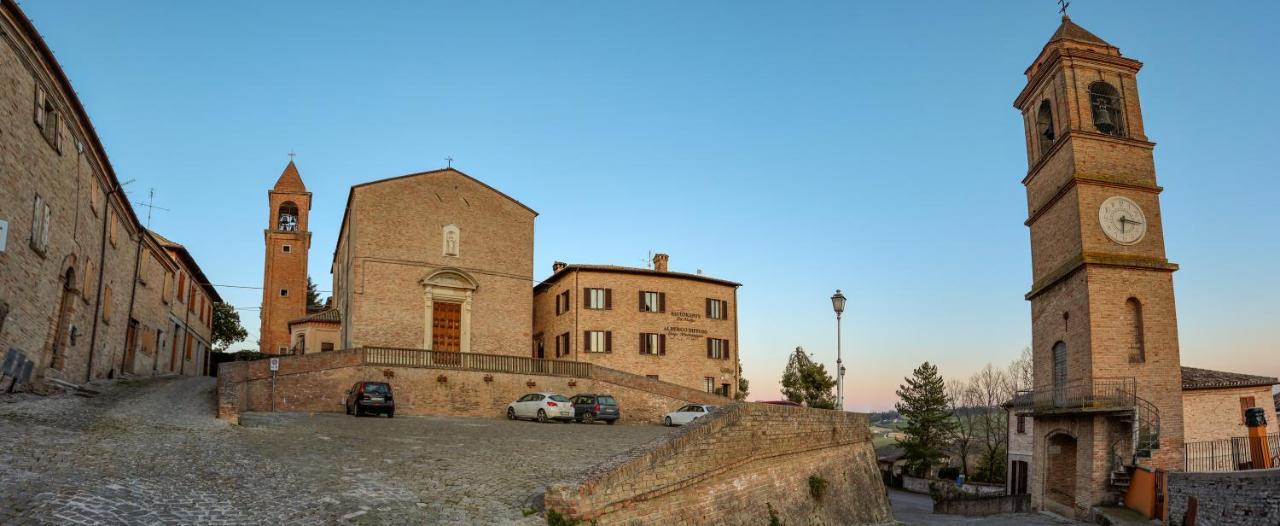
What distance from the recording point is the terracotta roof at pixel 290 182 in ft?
190

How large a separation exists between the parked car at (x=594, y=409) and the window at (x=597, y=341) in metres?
11.2

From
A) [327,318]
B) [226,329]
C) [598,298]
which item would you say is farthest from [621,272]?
[226,329]

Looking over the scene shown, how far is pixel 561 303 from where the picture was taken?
43.1 meters

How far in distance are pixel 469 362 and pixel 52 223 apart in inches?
589

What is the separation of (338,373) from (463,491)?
18.8m

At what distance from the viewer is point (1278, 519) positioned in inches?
735

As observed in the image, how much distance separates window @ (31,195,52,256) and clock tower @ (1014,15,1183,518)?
Result: 99.5 ft

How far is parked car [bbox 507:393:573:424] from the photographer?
2866 centimetres

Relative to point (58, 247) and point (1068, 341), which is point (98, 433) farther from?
point (1068, 341)

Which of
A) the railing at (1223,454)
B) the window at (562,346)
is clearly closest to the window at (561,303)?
the window at (562,346)

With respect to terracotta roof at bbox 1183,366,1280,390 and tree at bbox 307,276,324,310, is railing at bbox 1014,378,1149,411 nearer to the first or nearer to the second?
terracotta roof at bbox 1183,366,1280,390

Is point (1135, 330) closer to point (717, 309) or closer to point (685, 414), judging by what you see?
point (685, 414)

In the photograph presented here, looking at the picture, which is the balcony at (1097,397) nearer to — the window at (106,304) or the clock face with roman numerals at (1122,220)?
the clock face with roman numerals at (1122,220)

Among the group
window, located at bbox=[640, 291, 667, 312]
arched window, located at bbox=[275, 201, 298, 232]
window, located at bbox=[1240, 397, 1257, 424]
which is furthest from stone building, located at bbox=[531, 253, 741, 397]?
arched window, located at bbox=[275, 201, 298, 232]
